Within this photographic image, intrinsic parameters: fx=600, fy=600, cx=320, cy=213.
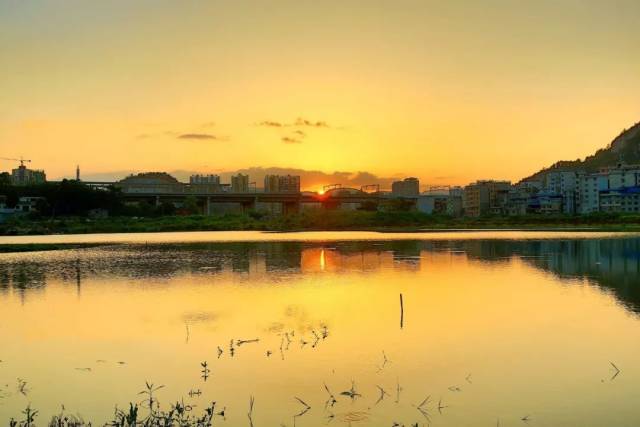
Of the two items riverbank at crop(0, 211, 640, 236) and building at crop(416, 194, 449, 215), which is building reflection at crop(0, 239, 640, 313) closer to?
riverbank at crop(0, 211, 640, 236)

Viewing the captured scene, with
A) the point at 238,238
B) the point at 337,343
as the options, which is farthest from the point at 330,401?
the point at 238,238

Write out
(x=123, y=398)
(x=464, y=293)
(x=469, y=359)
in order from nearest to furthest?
(x=123, y=398)
(x=469, y=359)
(x=464, y=293)

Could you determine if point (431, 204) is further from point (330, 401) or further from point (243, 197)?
point (330, 401)

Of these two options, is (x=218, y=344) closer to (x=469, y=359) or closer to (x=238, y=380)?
(x=238, y=380)

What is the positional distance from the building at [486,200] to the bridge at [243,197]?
125 feet

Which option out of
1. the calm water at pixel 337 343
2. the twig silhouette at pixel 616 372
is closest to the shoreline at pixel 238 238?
the calm water at pixel 337 343

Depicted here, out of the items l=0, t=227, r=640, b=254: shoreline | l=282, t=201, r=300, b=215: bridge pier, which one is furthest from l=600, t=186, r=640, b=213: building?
l=282, t=201, r=300, b=215: bridge pier

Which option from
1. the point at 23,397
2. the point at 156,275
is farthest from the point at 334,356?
the point at 156,275

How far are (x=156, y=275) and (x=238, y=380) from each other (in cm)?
1661

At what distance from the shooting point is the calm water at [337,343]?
28.6 ft

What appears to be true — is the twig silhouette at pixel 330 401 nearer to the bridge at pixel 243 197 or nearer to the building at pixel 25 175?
the bridge at pixel 243 197

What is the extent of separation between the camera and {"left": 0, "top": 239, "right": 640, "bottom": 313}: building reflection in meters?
24.0

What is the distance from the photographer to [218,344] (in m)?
12.7

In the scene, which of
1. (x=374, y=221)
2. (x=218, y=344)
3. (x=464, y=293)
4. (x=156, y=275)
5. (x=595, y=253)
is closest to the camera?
(x=218, y=344)
